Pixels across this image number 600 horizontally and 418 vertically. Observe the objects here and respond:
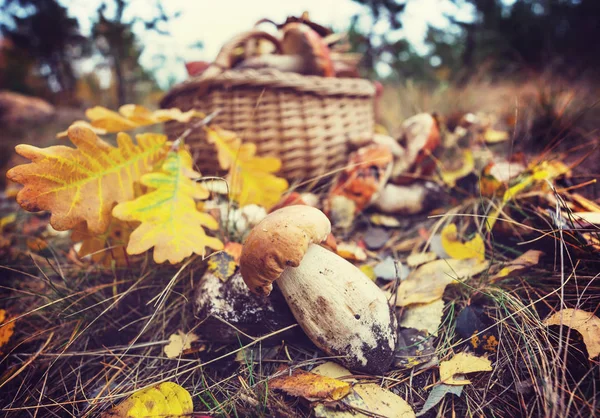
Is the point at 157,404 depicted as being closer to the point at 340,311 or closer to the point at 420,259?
the point at 340,311

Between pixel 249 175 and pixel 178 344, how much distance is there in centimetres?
69

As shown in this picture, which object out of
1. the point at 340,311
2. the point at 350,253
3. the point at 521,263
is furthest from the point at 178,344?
the point at 521,263

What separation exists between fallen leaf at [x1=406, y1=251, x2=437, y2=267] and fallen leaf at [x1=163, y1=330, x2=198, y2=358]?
0.80 m

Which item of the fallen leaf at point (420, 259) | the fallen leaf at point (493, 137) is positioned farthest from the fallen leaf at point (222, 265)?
the fallen leaf at point (493, 137)

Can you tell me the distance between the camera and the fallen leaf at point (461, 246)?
1.08 m

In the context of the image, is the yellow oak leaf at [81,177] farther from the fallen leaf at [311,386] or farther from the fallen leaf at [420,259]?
the fallen leaf at [420,259]

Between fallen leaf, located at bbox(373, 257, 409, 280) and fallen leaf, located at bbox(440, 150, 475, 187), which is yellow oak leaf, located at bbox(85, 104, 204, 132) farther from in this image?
fallen leaf, located at bbox(440, 150, 475, 187)

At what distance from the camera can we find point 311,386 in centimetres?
77

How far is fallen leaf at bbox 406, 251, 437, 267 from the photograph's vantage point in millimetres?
1171

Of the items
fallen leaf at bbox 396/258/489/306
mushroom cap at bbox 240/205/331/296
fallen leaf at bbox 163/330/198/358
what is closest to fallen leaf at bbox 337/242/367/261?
fallen leaf at bbox 396/258/489/306

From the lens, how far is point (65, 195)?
94cm

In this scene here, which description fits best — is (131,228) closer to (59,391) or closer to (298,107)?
(59,391)

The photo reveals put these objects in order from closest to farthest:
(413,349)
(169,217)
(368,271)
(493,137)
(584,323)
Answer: (584,323)
(413,349)
(169,217)
(368,271)
(493,137)

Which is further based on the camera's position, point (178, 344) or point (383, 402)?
point (178, 344)
